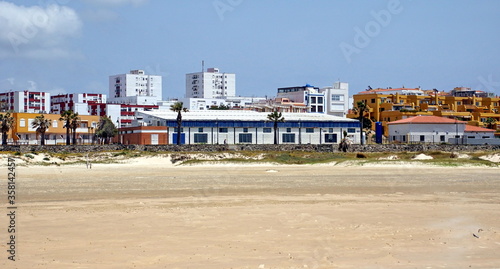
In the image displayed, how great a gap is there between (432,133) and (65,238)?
8113 cm

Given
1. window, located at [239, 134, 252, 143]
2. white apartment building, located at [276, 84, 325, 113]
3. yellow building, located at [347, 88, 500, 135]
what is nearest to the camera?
window, located at [239, 134, 252, 143]

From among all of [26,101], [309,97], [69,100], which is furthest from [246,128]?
[26,101]

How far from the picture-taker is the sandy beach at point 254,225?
15.3 meters

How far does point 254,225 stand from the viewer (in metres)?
19.6

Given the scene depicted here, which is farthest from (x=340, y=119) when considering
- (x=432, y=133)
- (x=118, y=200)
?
(x=118, y=200)

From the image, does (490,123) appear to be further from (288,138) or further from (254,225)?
(254,225)

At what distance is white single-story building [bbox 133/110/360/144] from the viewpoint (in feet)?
Result: 264

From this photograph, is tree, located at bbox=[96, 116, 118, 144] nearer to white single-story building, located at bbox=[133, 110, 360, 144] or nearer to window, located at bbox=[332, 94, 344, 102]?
white single-story building, located at bbox=[133, 110, 360, 144]

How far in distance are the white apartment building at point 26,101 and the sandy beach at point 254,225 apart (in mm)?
120328

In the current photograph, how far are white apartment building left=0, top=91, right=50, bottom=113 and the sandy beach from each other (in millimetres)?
120328

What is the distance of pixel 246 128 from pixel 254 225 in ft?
210

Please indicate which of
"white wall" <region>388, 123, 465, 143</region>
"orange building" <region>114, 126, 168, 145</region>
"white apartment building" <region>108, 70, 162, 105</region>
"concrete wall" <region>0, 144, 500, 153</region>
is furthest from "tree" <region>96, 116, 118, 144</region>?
"white apartment building" <region>108, 70, 162, 105</region>

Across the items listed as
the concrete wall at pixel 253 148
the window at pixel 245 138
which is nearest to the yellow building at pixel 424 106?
the concrete wall at pixel 253 148

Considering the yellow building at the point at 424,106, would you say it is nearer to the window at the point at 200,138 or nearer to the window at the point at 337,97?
the window at the point at 337,97
